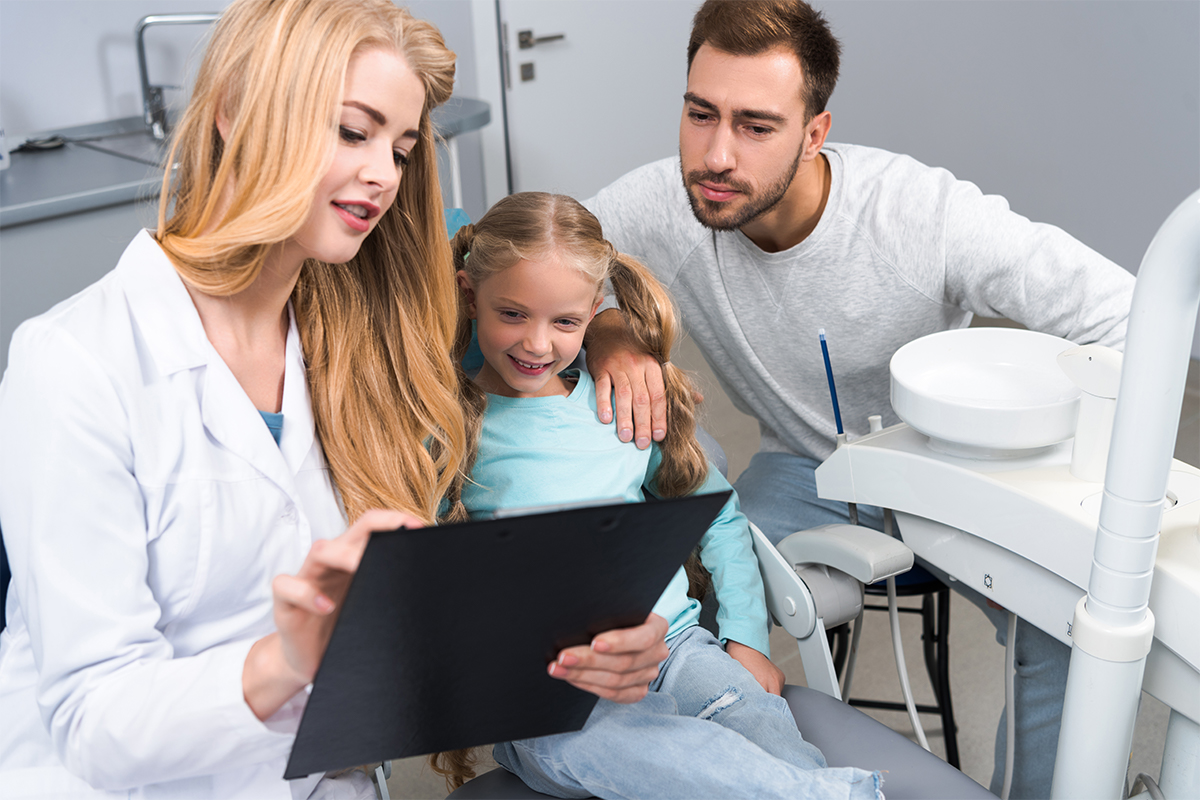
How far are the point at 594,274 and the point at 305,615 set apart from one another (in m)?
0.66

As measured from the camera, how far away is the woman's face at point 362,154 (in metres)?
0.87

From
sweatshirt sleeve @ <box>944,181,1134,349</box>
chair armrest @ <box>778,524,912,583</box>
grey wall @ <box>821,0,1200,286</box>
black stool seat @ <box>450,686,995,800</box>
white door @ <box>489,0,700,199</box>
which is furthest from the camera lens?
white door @ <box>489,0,700,199</box>

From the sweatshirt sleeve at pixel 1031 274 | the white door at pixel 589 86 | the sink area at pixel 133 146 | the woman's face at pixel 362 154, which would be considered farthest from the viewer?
the white door at pixel 589 86

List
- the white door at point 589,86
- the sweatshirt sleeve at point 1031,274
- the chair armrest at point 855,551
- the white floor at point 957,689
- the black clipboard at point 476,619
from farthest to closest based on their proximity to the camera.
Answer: the white door at point 589,86
the white floor at point 957,689
the sweatshirt sleeve at point 1031,274
the chair armrest at point 855,551
the black clipboard at point 476,619

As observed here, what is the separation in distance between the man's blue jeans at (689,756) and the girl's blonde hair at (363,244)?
28cm

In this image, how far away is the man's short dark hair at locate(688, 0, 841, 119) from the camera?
1.52 meters

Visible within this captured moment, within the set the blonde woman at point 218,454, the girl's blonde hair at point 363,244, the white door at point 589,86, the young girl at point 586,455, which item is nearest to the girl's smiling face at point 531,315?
the young girl at point 586,455

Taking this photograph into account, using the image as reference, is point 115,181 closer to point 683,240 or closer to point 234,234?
point 683,240

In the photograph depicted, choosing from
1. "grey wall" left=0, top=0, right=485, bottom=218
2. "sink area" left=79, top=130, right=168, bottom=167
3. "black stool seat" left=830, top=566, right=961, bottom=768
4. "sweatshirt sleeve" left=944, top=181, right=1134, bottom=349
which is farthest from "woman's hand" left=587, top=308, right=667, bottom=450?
"grey wall" left=0, top=0, right=485, bottom=218

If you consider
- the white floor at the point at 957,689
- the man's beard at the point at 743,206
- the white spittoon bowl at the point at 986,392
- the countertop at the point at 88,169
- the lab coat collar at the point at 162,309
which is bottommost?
the white floor at the point at 957,689

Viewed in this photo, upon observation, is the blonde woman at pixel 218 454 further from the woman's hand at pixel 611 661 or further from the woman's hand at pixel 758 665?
the woman's hand at pixel 758 665

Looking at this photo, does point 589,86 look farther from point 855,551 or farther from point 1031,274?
point 855,551

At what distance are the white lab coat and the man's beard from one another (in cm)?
83

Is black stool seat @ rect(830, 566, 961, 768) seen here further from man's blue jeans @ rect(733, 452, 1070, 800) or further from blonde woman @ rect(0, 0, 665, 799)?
blonde woman @ rect(0, 0, 665, 799)
